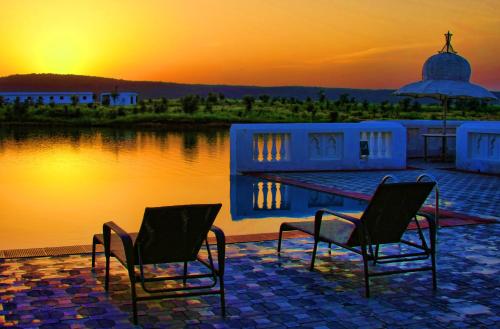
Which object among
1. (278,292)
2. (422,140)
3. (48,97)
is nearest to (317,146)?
(422,140)

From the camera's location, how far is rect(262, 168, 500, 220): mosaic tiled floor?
10539 mm

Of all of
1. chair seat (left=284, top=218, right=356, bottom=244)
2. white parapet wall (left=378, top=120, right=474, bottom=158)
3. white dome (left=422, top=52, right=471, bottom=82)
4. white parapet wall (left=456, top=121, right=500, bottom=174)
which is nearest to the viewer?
chair seat (left=284, top=218, right=356, bottom=244)

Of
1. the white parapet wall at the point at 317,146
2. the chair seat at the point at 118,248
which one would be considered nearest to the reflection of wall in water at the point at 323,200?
the white parapet wall at the point at 317,146

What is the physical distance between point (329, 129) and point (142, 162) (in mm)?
7297

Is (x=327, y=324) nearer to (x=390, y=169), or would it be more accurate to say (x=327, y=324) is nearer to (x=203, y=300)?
(x=203, y=300)

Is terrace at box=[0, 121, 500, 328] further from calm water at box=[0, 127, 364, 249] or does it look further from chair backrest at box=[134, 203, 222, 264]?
calm water at box=[0, 127, 364, 249]

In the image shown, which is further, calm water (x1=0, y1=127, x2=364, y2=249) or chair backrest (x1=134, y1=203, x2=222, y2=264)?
calm water (x1=0, y1=127, x2=364, y2=249)

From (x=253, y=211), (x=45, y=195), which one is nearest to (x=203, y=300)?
(x=253, y=211)

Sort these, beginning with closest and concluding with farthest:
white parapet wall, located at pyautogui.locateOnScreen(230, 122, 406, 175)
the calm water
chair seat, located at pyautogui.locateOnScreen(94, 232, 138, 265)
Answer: chair seat, located at pyautogui.locateOnScreen(94, 232, 138, 265)
the calm water
white parapet wall, located at pyautogui.locateOnScreen(230, 122, 406, 175)

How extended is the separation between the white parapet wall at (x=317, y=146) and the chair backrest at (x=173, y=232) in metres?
10.7

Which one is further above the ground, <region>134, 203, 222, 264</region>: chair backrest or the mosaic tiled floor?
<region>134, 203, 222, 264</region>: chair backrest

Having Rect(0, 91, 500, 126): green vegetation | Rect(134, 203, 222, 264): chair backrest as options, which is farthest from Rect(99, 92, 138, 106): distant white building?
Rect(134, 203, 222, 264): chair backrest

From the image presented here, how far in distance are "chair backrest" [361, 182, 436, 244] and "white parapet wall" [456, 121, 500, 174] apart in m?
10.5

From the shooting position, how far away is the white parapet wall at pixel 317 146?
16.0 meters
